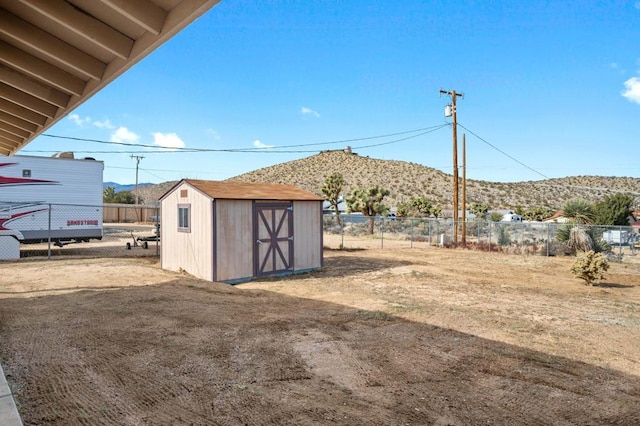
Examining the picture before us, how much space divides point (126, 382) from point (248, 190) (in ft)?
32.5

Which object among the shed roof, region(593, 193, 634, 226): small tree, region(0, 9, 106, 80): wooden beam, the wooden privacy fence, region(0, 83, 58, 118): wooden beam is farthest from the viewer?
the wooden privacy fence

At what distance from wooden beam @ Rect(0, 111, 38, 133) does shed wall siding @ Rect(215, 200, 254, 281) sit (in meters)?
5.33

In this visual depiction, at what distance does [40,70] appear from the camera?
5172mm

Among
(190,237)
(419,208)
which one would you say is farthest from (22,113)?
(419,208)

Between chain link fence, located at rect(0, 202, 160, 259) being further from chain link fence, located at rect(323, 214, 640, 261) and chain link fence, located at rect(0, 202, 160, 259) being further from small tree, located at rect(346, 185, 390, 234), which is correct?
small tree, located at rect(346, 185, 390, 234)

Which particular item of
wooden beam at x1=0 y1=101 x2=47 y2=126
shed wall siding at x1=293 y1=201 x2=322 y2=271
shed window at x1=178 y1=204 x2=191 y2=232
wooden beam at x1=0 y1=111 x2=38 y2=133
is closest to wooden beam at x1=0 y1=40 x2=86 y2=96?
wooden beam at x1=0 y1=101 x2=47 y2=126

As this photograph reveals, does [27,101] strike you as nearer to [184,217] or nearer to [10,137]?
[10,137]

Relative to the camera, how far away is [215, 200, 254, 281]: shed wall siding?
41.1 ft

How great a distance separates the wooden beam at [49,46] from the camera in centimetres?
429

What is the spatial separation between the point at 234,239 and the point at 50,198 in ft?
34.4

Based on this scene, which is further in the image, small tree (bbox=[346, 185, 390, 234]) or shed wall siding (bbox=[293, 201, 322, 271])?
small tree (bbox=[346, 185, 390, 234])

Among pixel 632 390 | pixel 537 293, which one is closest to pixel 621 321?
pixel 537 293

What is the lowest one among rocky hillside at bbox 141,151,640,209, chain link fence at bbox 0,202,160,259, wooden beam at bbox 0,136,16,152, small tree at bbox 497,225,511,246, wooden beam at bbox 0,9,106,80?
small tree at bbox 497,225,511,246

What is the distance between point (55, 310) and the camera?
307 inches
